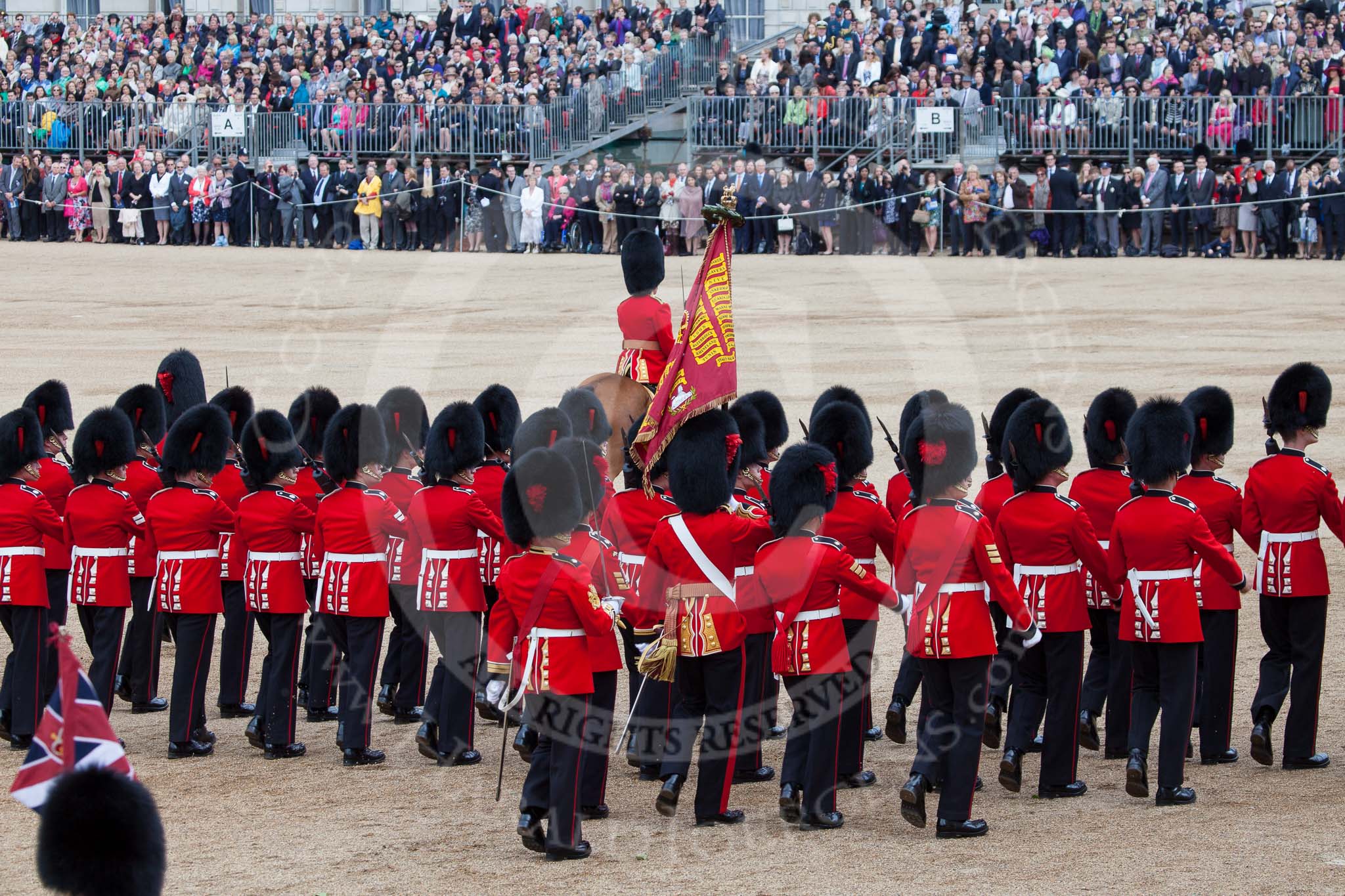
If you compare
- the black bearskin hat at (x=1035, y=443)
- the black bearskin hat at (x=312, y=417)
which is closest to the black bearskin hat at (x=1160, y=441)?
the black bearskin hat at (x=1035, y=443)

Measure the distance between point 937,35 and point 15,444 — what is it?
19.1 metres

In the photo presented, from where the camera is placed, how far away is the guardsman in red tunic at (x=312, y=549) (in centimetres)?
718

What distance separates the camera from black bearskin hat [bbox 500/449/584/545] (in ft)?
17.6

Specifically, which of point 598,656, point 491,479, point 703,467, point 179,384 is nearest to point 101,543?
point 491,479

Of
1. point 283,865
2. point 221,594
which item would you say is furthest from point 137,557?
point 283,865

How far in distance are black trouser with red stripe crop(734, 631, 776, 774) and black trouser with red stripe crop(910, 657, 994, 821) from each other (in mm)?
575

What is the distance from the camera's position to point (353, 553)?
6594 mm

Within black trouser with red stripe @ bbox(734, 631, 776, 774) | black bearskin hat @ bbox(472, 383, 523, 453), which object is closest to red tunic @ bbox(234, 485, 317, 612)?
black bearskin hat @ bbox(472, 383, 523, 453)

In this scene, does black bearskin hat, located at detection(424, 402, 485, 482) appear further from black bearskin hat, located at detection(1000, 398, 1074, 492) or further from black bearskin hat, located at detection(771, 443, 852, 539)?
black bearskin hat, located at detection(1000, 398, 1074, 492)

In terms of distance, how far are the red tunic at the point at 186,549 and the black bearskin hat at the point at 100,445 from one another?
286mm

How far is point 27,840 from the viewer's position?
5.61m

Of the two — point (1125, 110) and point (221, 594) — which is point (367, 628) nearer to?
point (221, 594)

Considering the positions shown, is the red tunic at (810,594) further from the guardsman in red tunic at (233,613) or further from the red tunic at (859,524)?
the guardsman in red tunic at (233,613)

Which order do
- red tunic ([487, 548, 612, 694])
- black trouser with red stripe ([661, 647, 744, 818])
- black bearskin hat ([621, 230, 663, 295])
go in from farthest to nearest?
black bearskin hat ([621, 230, 663, 295]) < black trouser with red stripe ([661, 647, 744, 818]) < red tunic ([487, 548, 612, 694])
